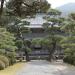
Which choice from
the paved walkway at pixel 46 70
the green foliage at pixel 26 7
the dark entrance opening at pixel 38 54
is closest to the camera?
the green foliage at pixel 26 7

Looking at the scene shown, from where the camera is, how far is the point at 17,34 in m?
37.9

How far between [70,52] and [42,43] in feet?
23.7

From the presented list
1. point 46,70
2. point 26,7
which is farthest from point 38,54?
point 26,7

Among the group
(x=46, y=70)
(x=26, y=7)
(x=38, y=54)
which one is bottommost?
(x=38, y=54)

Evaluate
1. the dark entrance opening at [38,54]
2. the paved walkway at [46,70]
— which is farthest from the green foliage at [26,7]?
the dark entrance opening at [38,54]

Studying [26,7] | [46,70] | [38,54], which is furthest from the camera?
[38,54]

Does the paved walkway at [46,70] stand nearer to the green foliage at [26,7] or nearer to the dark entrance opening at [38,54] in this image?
the green foliage at [26,7]

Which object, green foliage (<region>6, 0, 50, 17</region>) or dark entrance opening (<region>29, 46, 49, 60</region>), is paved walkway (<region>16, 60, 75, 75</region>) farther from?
dark entrance opening (<region>29, 46, 49, 60</region>)

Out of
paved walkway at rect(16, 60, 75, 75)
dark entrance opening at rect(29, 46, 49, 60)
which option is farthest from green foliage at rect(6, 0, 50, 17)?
dark entrance opening at rect(29, 46, 49, 60)

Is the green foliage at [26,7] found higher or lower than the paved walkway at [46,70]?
higher

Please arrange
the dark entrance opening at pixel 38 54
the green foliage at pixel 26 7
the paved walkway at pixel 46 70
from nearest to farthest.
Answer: the green foliage at pixel 26 7 < the paved walkway at pixel 46 70 < the dark entrance opening at pixel 38 54

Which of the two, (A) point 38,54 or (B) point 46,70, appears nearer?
(B) point 46,70

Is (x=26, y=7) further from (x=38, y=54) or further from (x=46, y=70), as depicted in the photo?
(x=38, y=54)

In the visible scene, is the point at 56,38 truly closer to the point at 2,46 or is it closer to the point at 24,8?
the point at 2,46
